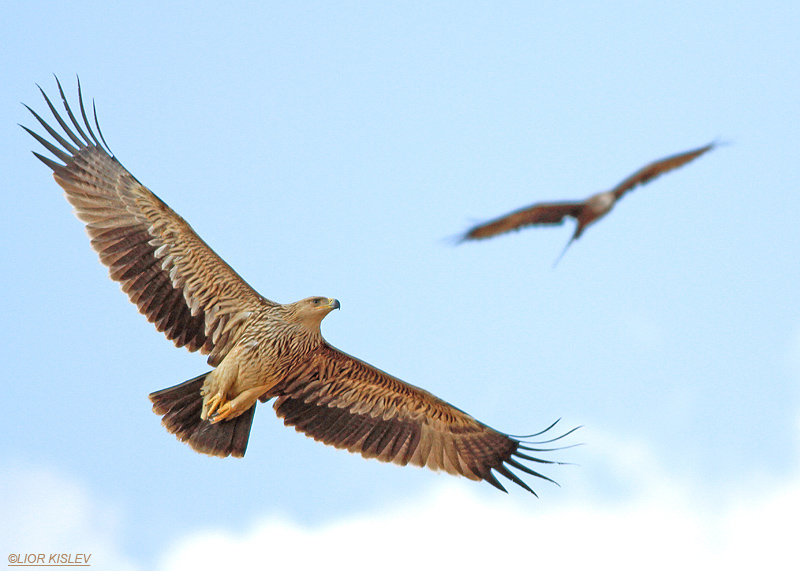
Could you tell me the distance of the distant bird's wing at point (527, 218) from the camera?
626cm

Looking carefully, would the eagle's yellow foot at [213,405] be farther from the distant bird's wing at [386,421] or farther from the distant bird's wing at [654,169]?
the distant bird's wing at [654,169]

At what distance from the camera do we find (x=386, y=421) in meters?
11.6

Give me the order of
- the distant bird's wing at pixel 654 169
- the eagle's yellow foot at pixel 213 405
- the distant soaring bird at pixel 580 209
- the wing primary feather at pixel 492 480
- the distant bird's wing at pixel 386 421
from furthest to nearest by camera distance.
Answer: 1. the wing primary feather at pixel 492 480
2. the distant bird's wing at pixel 386 421
3. the eagle's yellow foot at pixel 213 405
4. the distant bird's wing at pixel 654 169
5. the distant soaring bird at pixel 580 209

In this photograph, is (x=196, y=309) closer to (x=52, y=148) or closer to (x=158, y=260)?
(x=158, y=260)

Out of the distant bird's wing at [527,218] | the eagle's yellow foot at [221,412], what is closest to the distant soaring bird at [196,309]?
the eagle's yellow foot at [221,412]

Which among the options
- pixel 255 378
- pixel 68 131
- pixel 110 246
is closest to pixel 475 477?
pixel 255 378

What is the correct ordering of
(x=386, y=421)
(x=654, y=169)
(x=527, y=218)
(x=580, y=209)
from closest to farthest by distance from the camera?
(x=580, y=209)
(x=527, y=218)
(x=654, y=169)
(x=386, y=421)

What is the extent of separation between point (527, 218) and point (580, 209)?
329 millimetres

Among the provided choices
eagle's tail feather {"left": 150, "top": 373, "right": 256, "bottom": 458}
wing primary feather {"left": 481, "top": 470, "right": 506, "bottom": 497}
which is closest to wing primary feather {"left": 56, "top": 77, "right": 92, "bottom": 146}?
eagle's tail feather {"left": 150, "top": 373, "right": 256, "bottom": 458}

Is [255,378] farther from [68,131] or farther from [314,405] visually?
[68,131]

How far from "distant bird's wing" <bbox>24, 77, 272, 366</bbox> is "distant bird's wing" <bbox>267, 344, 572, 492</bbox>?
1.02m

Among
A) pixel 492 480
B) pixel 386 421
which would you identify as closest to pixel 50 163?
pixel 386 421

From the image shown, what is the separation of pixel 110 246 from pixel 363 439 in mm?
3456

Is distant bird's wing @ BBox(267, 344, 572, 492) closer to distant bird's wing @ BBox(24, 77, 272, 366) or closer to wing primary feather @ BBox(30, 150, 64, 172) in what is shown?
distant bird's wing @ BBox(24, 77, 272, 366)
